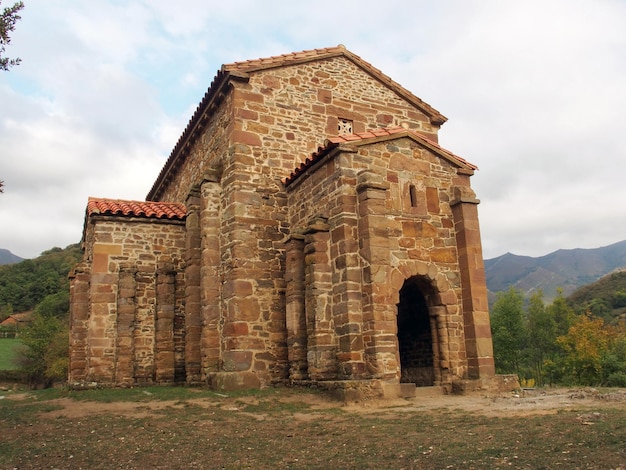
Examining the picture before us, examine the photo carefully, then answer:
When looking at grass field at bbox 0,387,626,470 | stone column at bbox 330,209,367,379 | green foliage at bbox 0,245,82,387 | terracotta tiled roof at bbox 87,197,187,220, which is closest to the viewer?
grass field at bbox 0,387,626,470

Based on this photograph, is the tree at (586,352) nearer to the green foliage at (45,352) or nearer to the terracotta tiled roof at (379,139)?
the terracotta tiled roof at (379,139)

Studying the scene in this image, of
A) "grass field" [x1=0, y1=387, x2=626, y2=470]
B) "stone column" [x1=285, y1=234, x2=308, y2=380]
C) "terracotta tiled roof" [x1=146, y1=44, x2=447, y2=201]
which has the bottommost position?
"grass field" [x1=0, y1=387, x2=626, y2=470]

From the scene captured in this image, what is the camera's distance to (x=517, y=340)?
4541 centimetres

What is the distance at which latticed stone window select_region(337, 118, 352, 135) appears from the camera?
16581 mm

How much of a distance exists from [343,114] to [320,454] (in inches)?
470

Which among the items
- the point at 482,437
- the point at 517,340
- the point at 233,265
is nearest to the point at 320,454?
the point at 482,437

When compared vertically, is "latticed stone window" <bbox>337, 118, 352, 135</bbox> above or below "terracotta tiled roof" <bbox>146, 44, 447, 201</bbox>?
below

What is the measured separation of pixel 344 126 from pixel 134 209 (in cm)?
→ 704

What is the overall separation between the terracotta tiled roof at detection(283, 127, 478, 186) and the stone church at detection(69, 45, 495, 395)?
5 cm

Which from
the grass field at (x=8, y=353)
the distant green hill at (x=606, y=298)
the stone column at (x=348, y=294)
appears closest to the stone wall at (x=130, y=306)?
the stone column at (x=348, y=294)

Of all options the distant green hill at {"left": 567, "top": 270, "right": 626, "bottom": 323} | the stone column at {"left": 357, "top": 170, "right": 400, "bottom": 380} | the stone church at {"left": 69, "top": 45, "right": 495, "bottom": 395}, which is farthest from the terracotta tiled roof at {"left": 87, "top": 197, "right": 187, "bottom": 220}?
→ the distant green hill at {"left": 567, "top": 270, "right": 626, "bottom": 323}

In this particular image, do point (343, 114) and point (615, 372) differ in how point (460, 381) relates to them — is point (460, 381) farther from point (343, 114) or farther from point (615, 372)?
point (615, 372)

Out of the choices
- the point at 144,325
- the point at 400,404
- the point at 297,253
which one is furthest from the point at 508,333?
the point at 400,404

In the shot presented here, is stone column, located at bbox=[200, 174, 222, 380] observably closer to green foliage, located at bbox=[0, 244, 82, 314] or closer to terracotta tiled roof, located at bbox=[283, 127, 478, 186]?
terracotta tiled roof, located at bbox=[283, 127, 478, 186]
